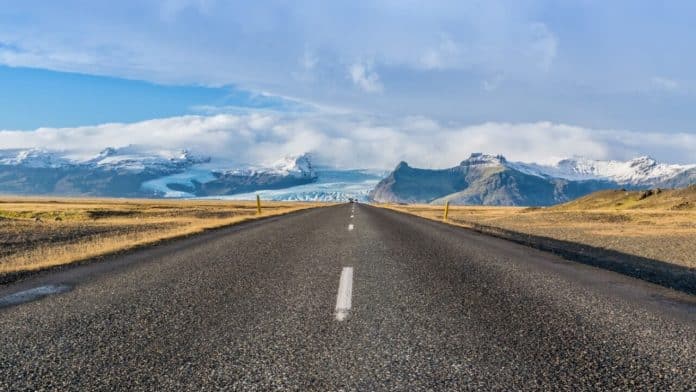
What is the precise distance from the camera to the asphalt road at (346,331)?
397 centimetres

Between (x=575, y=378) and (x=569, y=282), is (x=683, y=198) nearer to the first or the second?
(x=569, y=282)

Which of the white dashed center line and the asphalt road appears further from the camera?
the white dashed center line

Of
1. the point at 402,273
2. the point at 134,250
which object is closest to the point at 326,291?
the point at 402,273

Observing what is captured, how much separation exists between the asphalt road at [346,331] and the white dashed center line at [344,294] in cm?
3

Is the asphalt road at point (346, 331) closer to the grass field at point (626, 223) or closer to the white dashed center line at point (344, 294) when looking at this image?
the white dashed center line at point (344, 294)

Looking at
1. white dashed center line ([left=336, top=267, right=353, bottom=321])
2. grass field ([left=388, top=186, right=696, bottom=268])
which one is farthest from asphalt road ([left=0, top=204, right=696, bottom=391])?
grass field ([left=388, top=186, right=696, bottom=268])

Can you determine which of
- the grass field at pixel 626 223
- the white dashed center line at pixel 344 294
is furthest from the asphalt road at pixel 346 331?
the grass field at pixel 626 223

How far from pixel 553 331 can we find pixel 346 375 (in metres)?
2.63

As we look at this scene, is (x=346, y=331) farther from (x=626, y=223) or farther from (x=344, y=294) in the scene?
Result: (x=626, y=223)

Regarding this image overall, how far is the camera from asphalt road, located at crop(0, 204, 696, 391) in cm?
397

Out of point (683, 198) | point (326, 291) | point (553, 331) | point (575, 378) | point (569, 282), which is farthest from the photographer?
point (683, 198)

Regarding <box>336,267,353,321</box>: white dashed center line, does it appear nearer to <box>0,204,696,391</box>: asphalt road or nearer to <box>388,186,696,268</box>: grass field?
<box>0,204,696,391</box>: asphalt road

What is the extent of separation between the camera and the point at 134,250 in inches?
578

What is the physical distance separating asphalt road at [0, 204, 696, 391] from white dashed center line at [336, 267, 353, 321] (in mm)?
31
